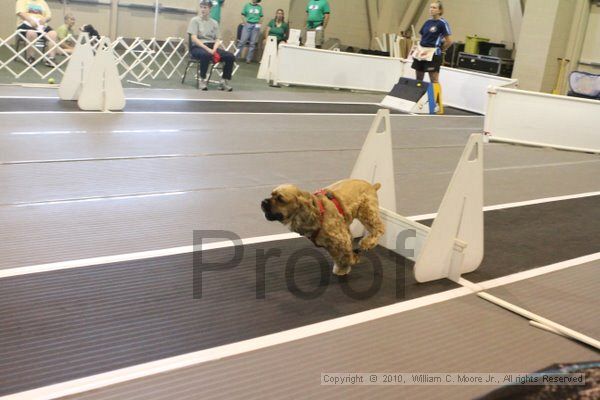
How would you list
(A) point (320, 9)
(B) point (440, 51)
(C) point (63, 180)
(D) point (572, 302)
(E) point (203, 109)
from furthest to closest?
(A) point (320, 9) → (B) point (440, 51) → (E) point (203, 109) → (C) point (63, 180) → (D) point (572, 302)

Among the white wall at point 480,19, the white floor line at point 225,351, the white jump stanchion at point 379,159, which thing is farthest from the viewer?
the white wall at point 480,19

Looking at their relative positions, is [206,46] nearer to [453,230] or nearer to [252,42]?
[252,42]

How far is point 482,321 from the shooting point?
338cm

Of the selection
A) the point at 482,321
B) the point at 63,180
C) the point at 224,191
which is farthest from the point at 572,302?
the point at 63,180

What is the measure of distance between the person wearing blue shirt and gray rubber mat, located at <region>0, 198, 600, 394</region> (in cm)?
740

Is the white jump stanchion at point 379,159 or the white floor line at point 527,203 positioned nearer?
the white jump stanchion at point 379,159

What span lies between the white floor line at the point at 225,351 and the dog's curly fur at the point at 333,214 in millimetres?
427

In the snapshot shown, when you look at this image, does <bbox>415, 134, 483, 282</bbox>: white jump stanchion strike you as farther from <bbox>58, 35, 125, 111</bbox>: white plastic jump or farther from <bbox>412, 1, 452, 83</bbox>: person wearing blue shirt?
<bbox>412, 1, 452, 83</bbox>: person wearing blue shirt

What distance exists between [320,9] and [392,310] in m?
13.4

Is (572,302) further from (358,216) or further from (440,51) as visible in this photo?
(440,51)

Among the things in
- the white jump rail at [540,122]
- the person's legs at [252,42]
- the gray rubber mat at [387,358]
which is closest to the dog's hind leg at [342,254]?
the gray rubber mat at [387,358]

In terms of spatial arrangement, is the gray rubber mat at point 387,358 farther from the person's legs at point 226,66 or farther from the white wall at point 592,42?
the white wall at point 592,42

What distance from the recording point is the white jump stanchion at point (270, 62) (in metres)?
13.2

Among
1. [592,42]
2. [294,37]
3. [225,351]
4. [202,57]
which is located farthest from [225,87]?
[592,42]
